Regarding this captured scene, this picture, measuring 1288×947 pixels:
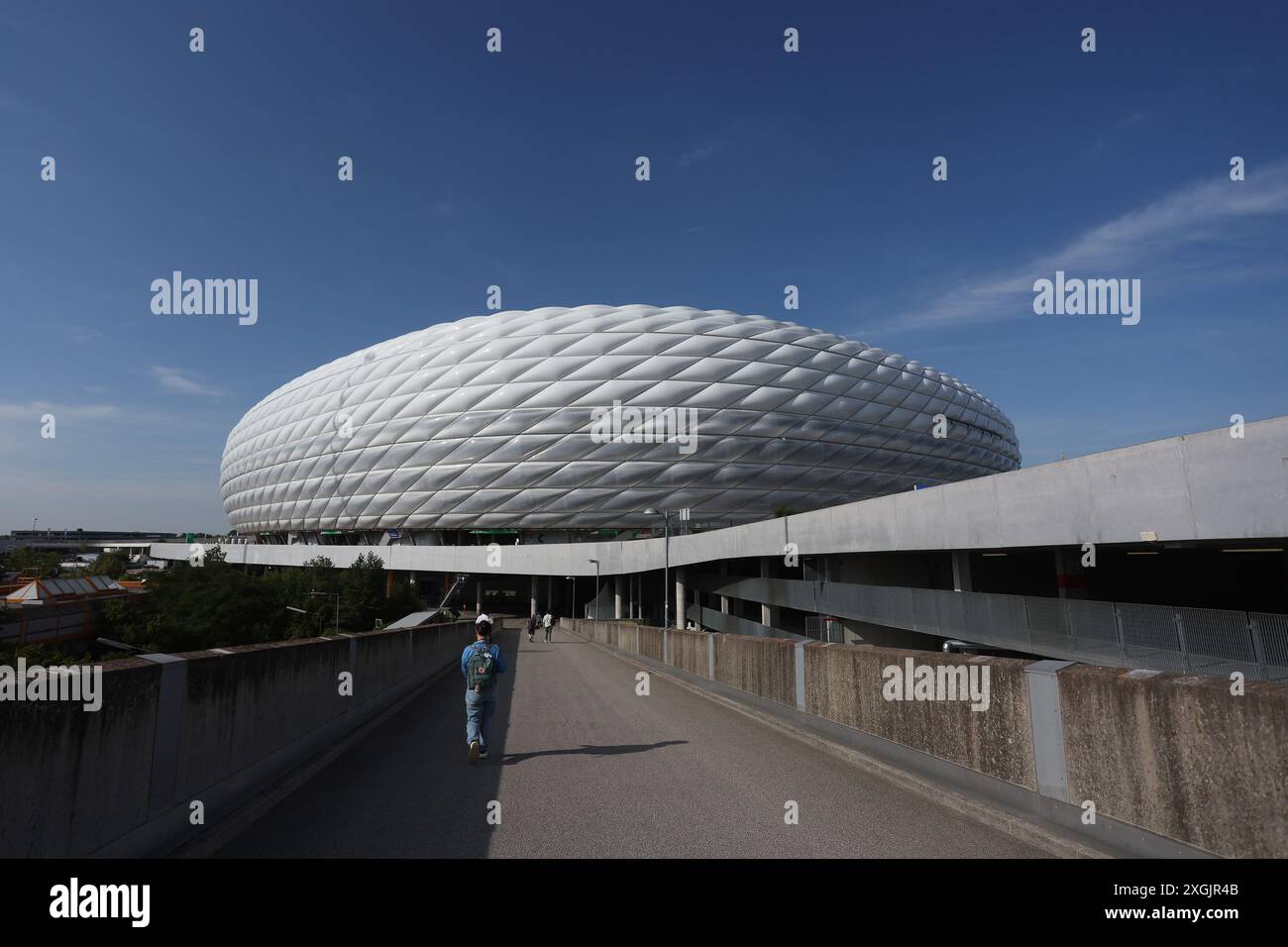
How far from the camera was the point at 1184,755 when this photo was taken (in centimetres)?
387

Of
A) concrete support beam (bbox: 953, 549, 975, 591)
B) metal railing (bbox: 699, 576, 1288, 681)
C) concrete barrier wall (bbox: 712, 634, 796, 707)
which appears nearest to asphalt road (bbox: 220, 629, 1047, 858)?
concrete barrier wall (bbox: 712, 634, 796, 707)

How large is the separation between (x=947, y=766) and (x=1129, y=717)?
6.88 feet

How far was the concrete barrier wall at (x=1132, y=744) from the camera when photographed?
3.50 m

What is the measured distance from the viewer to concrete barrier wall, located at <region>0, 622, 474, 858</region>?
3.30 metres

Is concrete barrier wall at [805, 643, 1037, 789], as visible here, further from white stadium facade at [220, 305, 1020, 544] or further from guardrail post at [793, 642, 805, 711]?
white stadium facade at [220, 305, 1020, 544]

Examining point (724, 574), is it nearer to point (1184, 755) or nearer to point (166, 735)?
point (1184, 755)

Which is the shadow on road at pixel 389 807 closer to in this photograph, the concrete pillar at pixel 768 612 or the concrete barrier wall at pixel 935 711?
the concrete barrier wall at pixel 935 711

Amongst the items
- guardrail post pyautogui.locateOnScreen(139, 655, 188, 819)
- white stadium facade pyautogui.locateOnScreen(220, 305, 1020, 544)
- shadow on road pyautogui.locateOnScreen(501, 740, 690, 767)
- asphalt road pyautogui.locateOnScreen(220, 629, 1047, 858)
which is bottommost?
shadow on road pyautogui.locateOnScreen(501, 740, 690, 767)

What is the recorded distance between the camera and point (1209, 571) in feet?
60.1

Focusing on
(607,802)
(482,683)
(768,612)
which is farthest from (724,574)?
(607,802)

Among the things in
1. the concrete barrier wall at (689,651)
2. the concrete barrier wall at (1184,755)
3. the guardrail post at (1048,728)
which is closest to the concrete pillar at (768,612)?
the concrete barrier wall at (689,651)

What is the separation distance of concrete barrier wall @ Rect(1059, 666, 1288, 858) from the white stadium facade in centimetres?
5335
